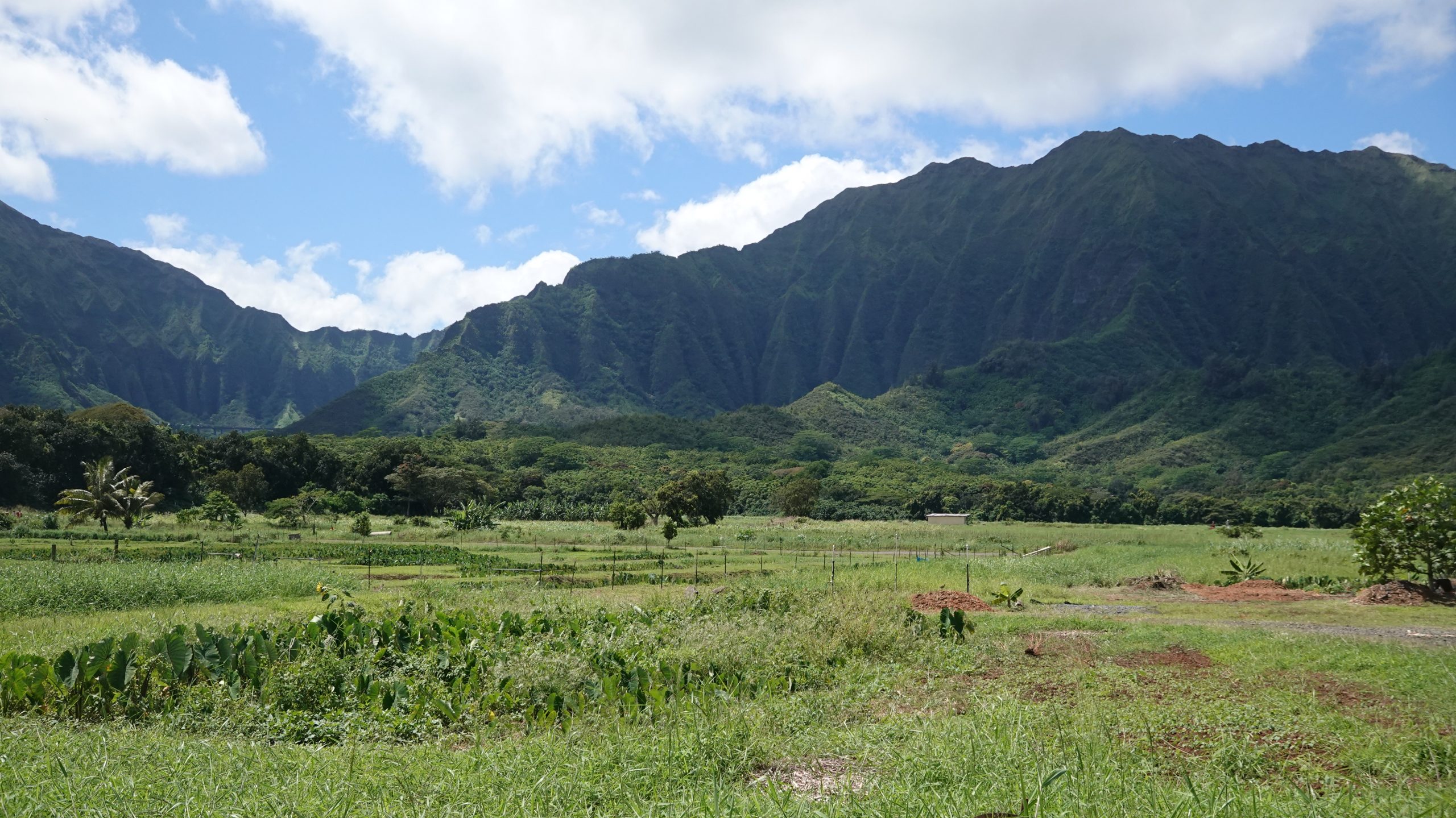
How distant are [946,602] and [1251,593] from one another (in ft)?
32.4

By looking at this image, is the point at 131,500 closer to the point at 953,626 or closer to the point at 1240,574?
the point at 953,626

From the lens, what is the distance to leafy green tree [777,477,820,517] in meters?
75.9

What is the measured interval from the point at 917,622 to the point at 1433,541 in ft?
48.5

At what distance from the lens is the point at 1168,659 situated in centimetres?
1283

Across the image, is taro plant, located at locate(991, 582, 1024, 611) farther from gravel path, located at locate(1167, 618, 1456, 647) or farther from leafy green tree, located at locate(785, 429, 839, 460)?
leafy green tree, located at locate(785, 429, 839, 460)

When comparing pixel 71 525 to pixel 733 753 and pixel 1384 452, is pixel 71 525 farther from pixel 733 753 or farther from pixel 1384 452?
pixel 1384 452

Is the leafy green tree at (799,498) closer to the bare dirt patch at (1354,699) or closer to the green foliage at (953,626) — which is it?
the green foliage at (953,626)

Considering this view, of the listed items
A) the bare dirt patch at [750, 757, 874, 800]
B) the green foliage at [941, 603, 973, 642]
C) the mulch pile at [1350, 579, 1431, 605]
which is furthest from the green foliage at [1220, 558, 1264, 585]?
the bare dirt patch at [750, 757, 874, 800]

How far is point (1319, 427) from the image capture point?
435 ft

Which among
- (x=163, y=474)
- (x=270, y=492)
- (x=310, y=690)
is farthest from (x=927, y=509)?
(x=310, y=690)

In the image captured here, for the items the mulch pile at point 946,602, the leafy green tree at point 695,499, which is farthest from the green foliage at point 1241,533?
the mulch pile at point 946,602

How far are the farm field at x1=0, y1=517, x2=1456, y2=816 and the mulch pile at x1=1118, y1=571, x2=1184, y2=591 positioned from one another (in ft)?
16.2

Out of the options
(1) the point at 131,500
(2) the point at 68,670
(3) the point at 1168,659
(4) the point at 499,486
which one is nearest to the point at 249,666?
(2) the point at 68,670

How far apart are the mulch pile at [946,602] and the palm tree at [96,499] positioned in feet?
140
